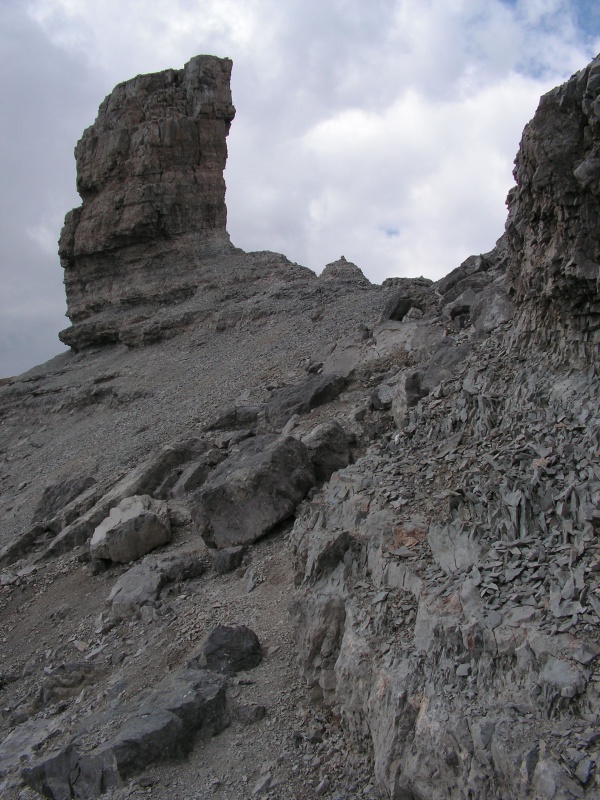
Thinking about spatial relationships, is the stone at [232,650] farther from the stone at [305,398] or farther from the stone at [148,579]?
the stone at [305,398]

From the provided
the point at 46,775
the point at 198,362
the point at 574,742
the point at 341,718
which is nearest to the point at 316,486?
the point at 341,718

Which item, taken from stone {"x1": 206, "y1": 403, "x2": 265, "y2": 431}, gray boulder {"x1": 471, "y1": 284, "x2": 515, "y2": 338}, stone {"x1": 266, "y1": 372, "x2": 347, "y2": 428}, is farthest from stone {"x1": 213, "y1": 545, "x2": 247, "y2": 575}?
gray boulder {"x1": 471, "y1": 284, "x2": 515, "y2": 338}

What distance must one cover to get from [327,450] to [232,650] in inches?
215

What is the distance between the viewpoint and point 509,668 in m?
6.04

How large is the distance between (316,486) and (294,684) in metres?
5.18

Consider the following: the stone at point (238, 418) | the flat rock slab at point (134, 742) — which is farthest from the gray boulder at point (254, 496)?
the stone at point (238, 418)

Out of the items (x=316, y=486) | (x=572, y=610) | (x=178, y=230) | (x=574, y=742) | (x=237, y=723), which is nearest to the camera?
(x=574, y=742)

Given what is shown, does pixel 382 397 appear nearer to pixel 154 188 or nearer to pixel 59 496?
pixel 59 496

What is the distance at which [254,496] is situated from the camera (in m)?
13.6

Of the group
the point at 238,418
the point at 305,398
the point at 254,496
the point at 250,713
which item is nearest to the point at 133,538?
the point at 254,496

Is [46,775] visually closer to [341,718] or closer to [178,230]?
[341,718]

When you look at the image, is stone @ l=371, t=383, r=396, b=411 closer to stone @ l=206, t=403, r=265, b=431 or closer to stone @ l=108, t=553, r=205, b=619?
stone @ l=206, t=403, r=265, b=431

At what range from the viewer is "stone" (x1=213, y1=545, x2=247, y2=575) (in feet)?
43.1

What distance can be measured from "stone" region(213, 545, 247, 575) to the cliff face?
7.11 meters
